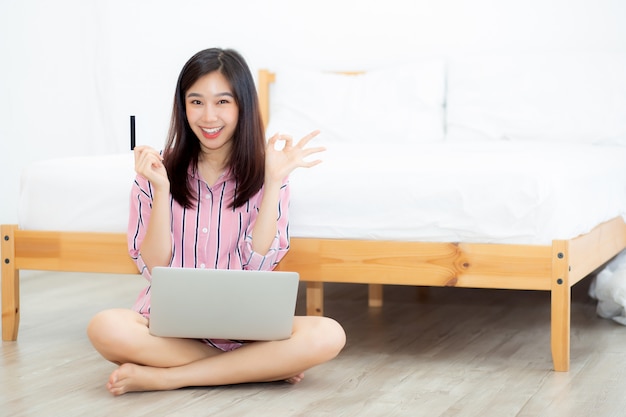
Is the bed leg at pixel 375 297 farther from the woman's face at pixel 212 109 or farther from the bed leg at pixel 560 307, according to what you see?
the woman's face at pixel 212 109

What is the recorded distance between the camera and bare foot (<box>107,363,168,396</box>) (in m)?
1.78

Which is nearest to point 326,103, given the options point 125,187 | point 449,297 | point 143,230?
point 449,297

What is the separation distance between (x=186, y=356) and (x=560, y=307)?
79 cm

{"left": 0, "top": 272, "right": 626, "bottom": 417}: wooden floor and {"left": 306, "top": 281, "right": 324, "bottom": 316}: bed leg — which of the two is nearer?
{"left": 0, "top": 272, "right": 626, "bottom": 417}: wooden floor

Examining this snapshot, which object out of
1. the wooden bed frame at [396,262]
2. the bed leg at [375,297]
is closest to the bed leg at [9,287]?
Answer: the wooden bed frame at [396,262]

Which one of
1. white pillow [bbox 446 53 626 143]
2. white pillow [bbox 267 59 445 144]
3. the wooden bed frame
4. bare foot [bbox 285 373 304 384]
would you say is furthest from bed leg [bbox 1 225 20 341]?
white pillow [bbox 446 53 626 143]

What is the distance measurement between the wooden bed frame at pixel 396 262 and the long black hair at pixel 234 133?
0.28 metres

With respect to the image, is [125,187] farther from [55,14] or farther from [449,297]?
[55,14]

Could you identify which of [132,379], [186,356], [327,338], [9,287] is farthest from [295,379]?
[9,287]

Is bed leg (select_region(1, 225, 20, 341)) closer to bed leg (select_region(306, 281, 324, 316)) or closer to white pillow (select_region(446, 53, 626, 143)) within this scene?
bed leg (select_region(306, 281, 324, 316))

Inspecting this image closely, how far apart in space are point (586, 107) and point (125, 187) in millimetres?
1743

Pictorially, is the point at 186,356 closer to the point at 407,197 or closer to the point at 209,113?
the point at 209,113

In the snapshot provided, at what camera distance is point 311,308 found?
7.41ft

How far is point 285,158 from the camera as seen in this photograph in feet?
6.24
